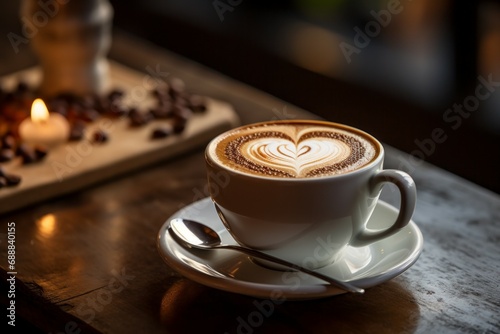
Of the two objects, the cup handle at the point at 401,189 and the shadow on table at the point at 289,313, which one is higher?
the cup handle at the point at 401,189

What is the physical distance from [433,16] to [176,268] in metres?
1.94

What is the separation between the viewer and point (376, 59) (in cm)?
276

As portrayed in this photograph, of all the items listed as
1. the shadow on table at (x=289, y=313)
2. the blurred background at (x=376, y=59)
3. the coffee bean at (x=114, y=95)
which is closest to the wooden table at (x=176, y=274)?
the shadow on table at (x=289, y=313)

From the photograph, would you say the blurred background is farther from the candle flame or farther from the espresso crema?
the espresso crema

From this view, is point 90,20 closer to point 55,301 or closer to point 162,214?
point 162,214

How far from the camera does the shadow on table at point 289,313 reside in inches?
32.6

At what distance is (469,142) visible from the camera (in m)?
2.31

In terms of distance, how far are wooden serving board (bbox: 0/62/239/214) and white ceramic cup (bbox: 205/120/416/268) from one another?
14.7 inches

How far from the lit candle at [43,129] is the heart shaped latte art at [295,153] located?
48 centimetres

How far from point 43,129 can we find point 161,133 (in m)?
0.20

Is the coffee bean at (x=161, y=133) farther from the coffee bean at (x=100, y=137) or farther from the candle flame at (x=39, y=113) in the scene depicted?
the candle flame at (x=39, y=113)

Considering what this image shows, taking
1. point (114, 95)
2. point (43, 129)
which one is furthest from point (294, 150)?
point (114, 95)

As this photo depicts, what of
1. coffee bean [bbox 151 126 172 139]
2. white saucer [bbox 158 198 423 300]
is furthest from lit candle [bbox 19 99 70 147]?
white saucer [bbox 158 198 423 300]

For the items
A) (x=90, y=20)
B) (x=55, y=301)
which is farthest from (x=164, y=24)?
(x=55, y=301)
